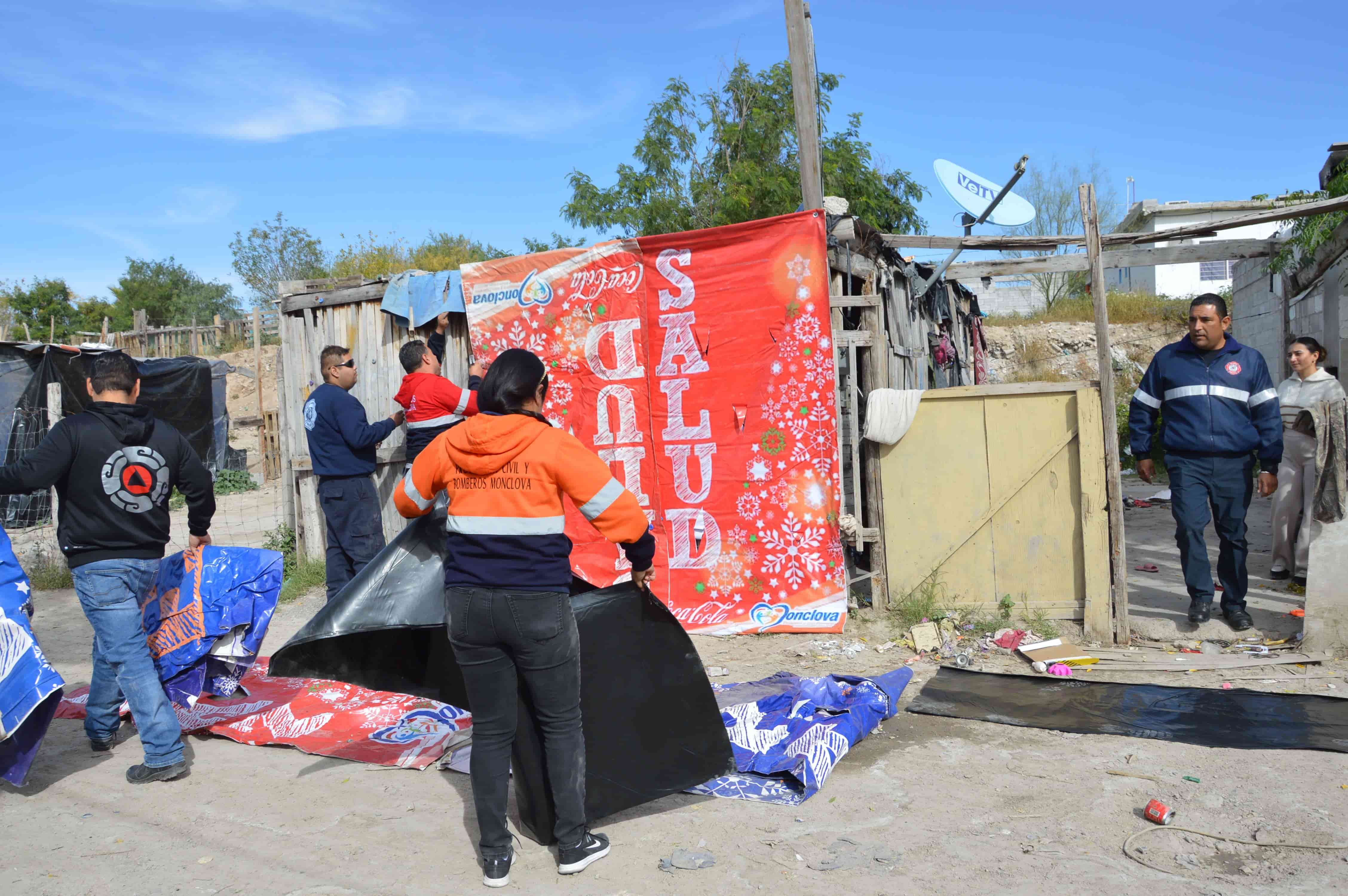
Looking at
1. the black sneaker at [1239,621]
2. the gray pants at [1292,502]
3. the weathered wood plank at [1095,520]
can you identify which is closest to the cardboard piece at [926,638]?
the weathered wood plank at [1095,520]

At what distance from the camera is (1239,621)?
5.46m

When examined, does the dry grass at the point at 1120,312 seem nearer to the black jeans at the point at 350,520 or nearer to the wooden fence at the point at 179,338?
the wooden fence at the point at 179,338

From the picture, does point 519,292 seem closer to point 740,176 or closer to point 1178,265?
point 740,176

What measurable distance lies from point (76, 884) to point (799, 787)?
268 centimetres

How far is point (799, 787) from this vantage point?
3631 millimetres

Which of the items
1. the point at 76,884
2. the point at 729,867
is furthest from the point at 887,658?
the point at 76,884

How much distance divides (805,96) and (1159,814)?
5043 mm

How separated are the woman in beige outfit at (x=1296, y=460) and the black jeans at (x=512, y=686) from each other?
5.64 meters

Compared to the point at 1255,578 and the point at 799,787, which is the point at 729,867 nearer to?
the point at 799,787

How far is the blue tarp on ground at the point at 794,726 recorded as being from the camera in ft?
12.0

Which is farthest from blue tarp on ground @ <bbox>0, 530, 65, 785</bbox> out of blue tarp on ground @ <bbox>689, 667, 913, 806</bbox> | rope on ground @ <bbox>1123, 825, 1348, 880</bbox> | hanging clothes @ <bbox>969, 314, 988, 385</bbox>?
hanging clothes @ <bbox>969, 314, 988, 385</bbox>

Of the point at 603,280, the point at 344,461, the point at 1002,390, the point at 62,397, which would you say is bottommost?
the point at 344,461

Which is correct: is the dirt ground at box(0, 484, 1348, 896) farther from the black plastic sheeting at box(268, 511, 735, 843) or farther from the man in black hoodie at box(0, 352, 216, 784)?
the man in black hoodie at box(0, 352, 216, 784)

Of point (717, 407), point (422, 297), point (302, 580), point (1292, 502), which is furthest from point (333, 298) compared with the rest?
point (1292, 502)
